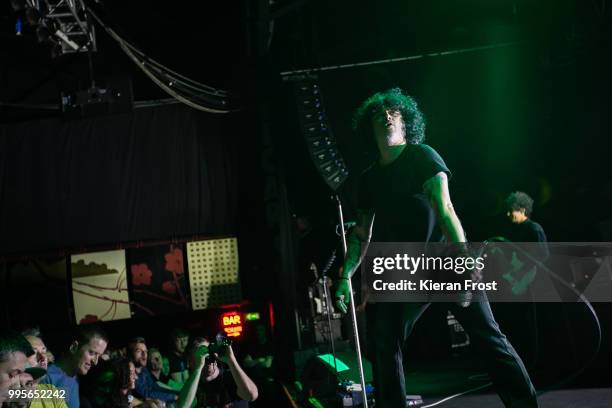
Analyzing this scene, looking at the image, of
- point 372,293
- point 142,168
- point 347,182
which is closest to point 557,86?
point 347,182

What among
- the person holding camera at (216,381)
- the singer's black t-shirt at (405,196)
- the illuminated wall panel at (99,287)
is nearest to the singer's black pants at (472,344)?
the singer's black t-shirt at (405,196)

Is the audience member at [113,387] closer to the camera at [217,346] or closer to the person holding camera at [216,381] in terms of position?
the person holding camera at [216,381]

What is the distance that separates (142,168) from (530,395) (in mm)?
6783

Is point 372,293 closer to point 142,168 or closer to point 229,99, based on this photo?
point 229,99

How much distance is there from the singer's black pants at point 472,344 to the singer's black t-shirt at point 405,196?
1.67 ft

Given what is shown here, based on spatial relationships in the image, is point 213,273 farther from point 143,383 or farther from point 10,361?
point 10,361

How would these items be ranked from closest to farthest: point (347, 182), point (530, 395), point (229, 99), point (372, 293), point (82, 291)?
1. point (530, 395)
2. point (372, 293)
3. point (347, 182)
4. point (229, 99)
5. point (82, 291)

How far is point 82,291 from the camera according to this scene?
820 centimetres

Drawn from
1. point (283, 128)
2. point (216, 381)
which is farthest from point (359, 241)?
point (283, 128)

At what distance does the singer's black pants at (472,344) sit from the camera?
3059mm

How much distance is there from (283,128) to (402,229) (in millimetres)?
5072

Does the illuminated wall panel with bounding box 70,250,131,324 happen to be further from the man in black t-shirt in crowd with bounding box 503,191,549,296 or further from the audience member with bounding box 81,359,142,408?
the man in black t-shirt in crowd with bounding box 503,191,549,296

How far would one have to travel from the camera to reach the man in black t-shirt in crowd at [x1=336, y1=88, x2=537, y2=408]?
3.10 meters

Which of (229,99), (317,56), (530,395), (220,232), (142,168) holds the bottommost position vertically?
(530,395)
